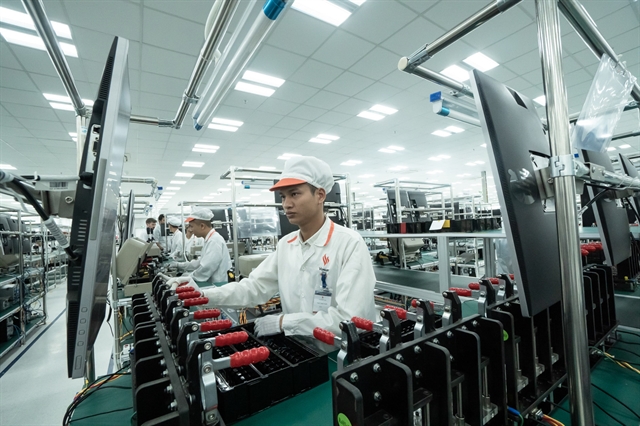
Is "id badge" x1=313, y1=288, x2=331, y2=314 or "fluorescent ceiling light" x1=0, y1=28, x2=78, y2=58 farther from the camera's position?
"fluorescent ceiling light" x1=0, y1=28, x2=78, y2=58

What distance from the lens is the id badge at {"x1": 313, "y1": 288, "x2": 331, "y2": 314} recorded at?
1.32 metres

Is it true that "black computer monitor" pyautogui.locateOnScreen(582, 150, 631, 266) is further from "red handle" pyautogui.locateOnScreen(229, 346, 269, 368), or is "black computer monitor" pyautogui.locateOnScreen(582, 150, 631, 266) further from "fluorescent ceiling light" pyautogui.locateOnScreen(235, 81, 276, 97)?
"fluorescent ceiling light" pyautogui.locateOnScreen(235, 81, 276, 97)

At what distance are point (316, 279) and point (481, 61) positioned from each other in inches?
162

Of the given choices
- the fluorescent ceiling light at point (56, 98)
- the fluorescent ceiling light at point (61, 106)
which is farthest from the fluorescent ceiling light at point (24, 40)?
the fluorescent ceiling light at point (61, 106)

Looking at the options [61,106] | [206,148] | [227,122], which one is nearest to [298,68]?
[227,122]

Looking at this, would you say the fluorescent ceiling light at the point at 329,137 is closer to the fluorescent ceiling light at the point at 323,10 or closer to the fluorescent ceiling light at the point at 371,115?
the fluorescent ceiling light at the point at 371,115

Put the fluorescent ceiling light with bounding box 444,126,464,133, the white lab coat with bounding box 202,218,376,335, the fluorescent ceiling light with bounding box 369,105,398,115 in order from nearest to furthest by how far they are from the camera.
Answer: the white lab coat with bounding box 202,218,376,335, the fluorescent ceiling light with bounding box 369,105,398,115, the fluorescent ceiling light with bounding box 444,126,464,133

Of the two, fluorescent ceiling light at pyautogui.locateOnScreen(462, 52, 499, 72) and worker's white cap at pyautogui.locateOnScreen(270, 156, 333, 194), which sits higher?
fluorescent ceiling light at pyautogui.locateOnScreen(462, 52, 499, 72)

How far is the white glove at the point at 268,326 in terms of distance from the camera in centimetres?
96

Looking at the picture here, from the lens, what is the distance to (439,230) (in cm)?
225

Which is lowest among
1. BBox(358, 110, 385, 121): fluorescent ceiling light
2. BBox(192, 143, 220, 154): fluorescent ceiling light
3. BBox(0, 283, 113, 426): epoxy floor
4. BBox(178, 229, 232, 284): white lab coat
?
BBox(0, 283, 113, 426): epoxy floor

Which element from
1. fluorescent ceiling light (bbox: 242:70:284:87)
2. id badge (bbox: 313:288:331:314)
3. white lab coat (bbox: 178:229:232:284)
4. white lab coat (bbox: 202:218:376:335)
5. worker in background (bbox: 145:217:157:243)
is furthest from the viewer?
worker in background (bbox: 145:217:157:243)

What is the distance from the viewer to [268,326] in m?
1.02

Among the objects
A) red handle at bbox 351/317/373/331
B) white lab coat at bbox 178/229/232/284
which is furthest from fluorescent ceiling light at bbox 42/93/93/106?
red handle at bbox 351/317/373/331
